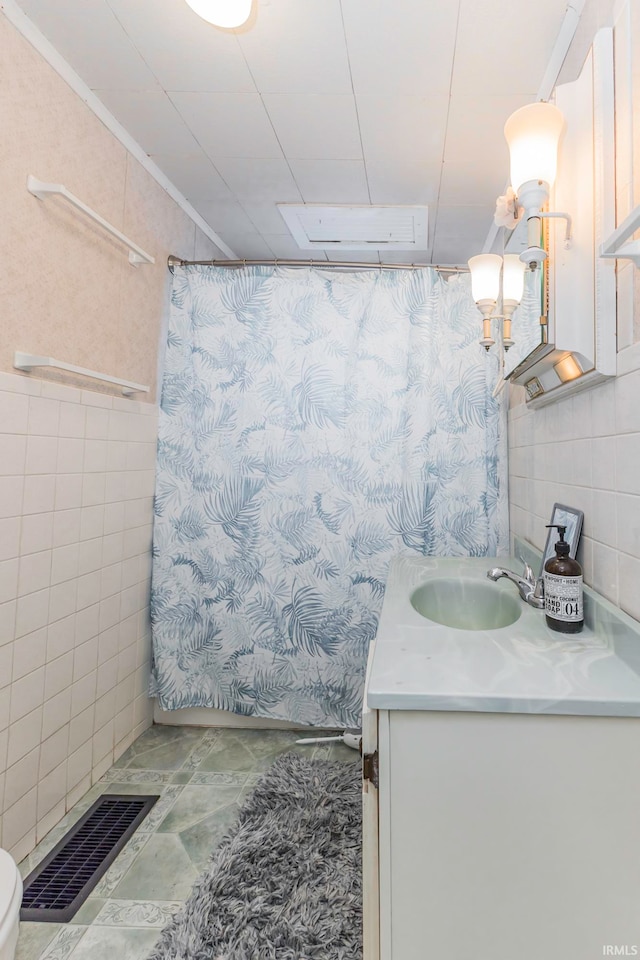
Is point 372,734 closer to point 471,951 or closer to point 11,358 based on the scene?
point 471,951

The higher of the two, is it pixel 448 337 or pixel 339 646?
pixel 448 337

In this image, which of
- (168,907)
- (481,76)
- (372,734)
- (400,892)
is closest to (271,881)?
(168,907)

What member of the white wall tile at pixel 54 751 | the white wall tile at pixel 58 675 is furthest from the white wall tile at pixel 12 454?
the white wall tile at pixel 54 751

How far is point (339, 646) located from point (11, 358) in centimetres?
158

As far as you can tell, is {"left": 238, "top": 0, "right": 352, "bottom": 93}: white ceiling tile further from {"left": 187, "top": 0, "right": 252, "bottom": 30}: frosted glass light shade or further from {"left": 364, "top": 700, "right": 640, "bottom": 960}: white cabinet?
{"left": 364, "top": 700, "right": 640, "bottom": 960}: white cabinet

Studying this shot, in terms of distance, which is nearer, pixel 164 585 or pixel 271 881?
pixel 271 881

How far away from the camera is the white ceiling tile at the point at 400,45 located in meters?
1.27

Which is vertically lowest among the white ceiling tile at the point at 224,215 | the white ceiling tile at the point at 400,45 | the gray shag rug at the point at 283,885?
the gray shag rug at the point at 283,885

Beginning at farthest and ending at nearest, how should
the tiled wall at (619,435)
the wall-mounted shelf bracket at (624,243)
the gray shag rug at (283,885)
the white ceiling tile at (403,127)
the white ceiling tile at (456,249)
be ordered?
the white ceiling tile at (456,249), the white ceiling tile at (403,127), the gray shag rug at (283,885), the tiled wall at (619,435), the wall-mounted shelf bracket at (624,243)

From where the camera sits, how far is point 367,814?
0.80 m

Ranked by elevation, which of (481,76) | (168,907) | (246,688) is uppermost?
(481,76)

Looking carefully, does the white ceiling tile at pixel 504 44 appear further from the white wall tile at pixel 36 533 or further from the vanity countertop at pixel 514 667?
the white wall tile at pixel 36 533

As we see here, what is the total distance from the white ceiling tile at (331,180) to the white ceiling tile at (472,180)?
1.07 ft

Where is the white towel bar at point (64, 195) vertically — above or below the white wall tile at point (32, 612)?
above
